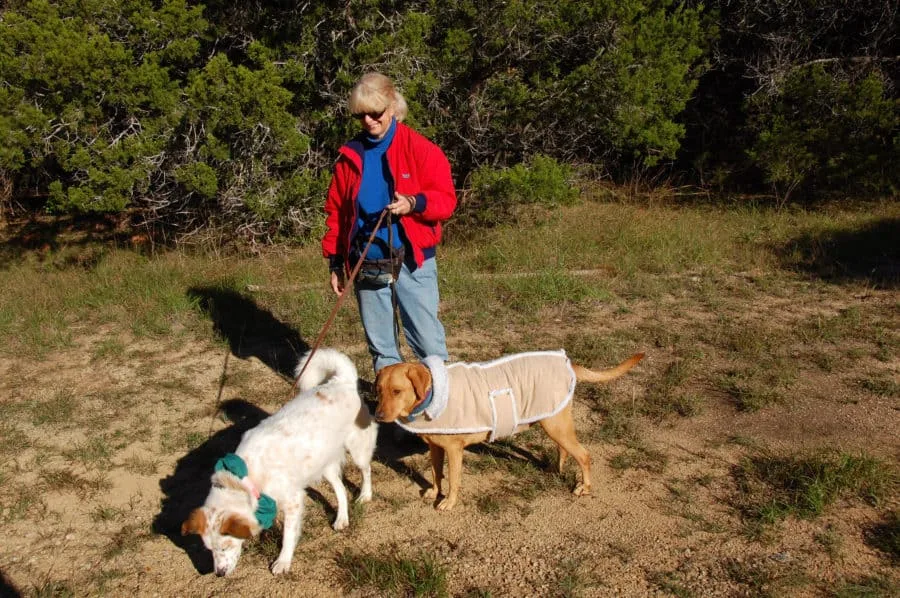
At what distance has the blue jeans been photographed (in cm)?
362

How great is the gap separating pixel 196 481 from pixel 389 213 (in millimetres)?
1969

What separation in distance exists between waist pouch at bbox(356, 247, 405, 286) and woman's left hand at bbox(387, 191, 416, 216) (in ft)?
1.00

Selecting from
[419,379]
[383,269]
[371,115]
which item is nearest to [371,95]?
[371,115]

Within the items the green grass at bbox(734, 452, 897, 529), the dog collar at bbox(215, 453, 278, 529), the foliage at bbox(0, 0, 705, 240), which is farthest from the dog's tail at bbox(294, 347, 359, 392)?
the foliage at bbox(0, 0, 705, 240)

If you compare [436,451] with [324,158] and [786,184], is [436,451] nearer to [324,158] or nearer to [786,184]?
[324,158]

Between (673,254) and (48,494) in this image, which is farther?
(673,254)

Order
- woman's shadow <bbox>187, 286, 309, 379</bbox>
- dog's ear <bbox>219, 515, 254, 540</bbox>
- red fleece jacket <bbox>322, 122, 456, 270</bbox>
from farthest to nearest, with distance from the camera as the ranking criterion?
woman's shadow <bbox>187, 286, 309, 379</bbox> → red fleece jacket <bbox>322, 122, 456, 270</bbox> → dog's ear <bbox>219, 515, 254, 540</bbox>

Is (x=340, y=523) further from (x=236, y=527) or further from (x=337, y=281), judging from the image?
(x=337, y=281)

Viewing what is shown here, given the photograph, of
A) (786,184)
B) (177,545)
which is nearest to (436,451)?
(177,545)

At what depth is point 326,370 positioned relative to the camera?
3.53 meters

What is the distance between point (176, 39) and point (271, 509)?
6462 millimetres

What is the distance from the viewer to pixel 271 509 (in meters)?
2.92

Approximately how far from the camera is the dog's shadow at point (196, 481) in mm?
3291

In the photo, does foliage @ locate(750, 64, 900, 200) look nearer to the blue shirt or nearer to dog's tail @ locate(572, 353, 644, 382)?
dog's tail @ locate(572, 353, 644, 382)
